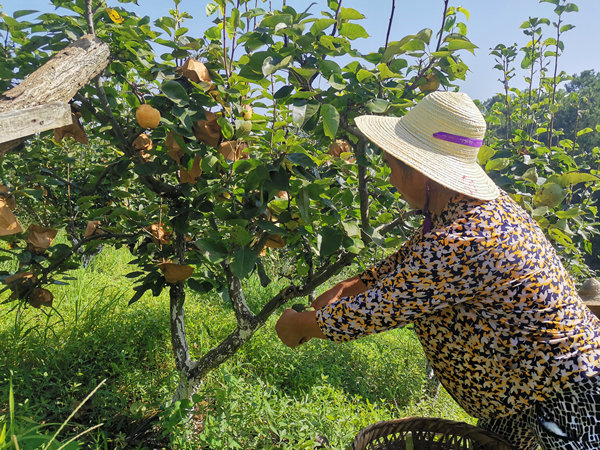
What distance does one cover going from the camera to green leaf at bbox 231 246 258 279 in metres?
1.10

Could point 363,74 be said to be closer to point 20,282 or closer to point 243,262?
point 243,262

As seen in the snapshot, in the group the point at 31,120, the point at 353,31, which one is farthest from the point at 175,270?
the point at 353,31

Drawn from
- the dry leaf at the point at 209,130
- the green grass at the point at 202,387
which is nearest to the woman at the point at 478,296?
the dry leaf at the point at 209,130

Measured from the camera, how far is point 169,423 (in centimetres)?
152

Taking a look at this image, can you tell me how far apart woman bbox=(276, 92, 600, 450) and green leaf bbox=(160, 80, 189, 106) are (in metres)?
0.49

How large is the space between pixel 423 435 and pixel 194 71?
4.15 feet

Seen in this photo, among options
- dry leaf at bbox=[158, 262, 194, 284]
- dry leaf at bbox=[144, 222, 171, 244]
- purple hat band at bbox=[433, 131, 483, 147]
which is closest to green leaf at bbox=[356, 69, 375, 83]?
purple hat band at bbox=[433, 131, 483, 147]

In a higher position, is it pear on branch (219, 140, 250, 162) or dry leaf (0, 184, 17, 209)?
pear on branch (219, 140, 250, 162)

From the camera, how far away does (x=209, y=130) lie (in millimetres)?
1271

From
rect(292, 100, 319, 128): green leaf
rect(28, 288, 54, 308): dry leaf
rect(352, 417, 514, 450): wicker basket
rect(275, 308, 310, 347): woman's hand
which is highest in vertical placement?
rect(292, 100, 319, 128): green leaf

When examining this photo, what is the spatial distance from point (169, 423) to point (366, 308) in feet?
3.12

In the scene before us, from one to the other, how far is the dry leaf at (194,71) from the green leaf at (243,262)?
0.50m

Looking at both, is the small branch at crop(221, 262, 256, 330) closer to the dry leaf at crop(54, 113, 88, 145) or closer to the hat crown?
the dry leaf at crop(54, 113, 88, 145)

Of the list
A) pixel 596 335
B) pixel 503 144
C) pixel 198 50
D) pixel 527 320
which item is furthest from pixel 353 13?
pixel 503 144
